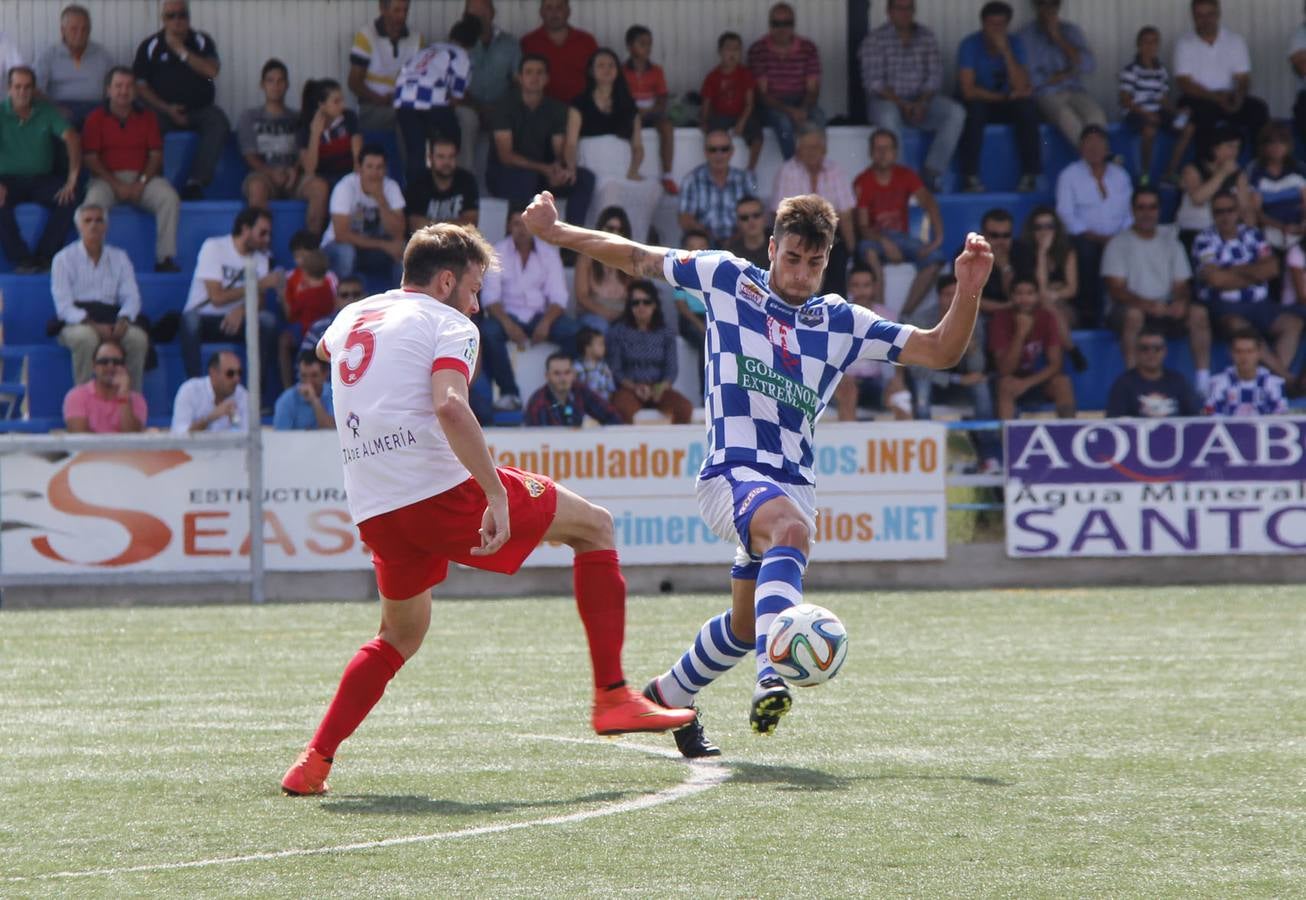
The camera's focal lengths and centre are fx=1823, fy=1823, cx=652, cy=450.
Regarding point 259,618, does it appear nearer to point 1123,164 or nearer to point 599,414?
point 599,414

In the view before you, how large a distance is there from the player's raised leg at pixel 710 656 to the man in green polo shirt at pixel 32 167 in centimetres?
1131

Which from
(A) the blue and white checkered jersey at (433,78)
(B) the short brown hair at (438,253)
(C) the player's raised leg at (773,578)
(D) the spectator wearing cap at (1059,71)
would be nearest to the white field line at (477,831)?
(C) the player's raised leg at (773,578)

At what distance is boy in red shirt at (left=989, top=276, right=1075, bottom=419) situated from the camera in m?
15.7

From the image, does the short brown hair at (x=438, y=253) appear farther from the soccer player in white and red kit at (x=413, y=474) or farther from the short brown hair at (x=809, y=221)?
the short brown hair at (x=809, y=221)

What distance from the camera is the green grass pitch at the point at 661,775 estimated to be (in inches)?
190

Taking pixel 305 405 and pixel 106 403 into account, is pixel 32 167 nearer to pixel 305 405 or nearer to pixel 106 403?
pixel 106 403

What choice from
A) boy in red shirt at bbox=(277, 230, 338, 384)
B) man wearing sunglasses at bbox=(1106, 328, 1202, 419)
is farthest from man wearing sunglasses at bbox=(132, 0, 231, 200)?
man wearing sunglasses at bbox=(1106, 328, 1202, 419)

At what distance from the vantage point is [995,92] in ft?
59.3

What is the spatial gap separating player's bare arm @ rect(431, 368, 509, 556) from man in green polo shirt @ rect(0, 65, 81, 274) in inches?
463

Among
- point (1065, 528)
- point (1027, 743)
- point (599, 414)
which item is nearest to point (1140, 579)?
point (1065, 528)

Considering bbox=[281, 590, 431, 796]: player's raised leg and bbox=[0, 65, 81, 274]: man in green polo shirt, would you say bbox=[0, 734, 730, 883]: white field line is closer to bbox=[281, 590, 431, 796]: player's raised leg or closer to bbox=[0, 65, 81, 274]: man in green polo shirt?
bbox=[281, 590, 431, 796]: player's raised leg

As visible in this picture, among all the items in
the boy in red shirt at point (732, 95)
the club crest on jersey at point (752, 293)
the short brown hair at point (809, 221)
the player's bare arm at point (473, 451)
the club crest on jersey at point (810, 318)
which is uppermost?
the boy in red shirt at point (732, 95)

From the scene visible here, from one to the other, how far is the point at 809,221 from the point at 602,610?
5.12 ft

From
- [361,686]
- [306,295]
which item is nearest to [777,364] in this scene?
[361,686]
